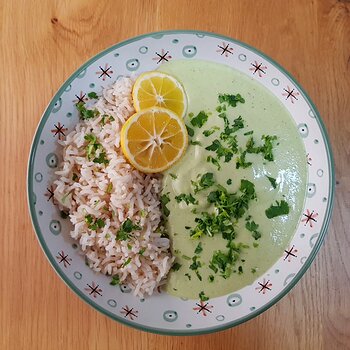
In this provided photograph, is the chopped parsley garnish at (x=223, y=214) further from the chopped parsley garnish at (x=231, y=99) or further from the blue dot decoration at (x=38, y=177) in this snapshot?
the blue dot decoration at (x=38, y=177)

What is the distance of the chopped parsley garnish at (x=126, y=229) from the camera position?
1499mm

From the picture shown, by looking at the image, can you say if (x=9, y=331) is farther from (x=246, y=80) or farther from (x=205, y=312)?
(x=246, y=80)

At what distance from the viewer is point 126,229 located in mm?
1502

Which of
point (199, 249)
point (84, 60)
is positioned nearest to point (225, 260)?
point (199, 249)

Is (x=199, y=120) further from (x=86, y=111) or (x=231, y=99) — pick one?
(x=86, y=111)

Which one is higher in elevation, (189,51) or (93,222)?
(189,51)

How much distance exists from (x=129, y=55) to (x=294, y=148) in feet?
2.03

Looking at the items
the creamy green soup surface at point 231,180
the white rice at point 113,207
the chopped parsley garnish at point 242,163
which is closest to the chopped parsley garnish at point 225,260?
the creamy green soup surface at point 231,180

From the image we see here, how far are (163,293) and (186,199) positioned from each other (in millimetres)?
306

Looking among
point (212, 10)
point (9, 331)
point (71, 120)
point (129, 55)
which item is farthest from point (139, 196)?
point (212, 10)

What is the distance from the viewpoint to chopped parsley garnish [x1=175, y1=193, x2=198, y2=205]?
157 centimetres

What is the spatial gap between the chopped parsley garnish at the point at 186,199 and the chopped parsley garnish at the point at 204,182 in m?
0.03

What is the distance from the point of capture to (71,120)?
1.58 metres

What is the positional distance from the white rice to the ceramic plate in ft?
0.13
